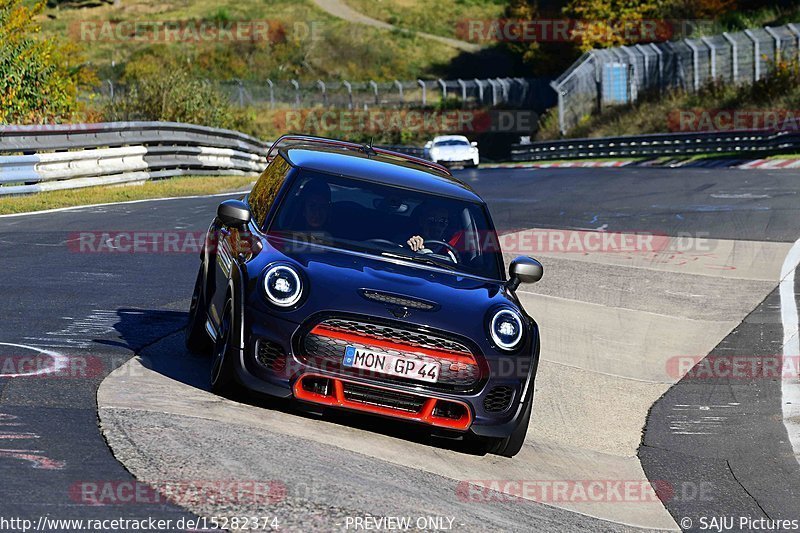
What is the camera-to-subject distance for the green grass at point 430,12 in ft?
294

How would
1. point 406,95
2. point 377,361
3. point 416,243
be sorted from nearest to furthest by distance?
point 377,361
point 416,243
point 406,95

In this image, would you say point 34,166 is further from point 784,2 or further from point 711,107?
point 784,2

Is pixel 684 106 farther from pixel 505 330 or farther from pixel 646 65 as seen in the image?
pixel 505 330

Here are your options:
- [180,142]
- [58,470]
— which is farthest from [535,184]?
[58,470]

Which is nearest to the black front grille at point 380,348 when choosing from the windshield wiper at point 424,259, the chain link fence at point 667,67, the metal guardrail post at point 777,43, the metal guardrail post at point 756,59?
the windshield wiper at point 424,259

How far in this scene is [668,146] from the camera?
126ft

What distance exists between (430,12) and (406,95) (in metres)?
29.6

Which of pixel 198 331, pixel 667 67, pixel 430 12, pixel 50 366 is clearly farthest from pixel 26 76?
pixel 430 12

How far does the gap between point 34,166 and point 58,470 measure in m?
14.3

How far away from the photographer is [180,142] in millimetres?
25531

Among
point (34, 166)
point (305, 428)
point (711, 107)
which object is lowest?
point (711, 107)

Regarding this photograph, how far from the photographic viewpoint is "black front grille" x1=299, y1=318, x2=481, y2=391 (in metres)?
6.65

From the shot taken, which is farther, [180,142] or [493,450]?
[180,142]

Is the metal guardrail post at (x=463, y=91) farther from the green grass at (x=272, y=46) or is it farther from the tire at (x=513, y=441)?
the tire at (x=513, y=441)
